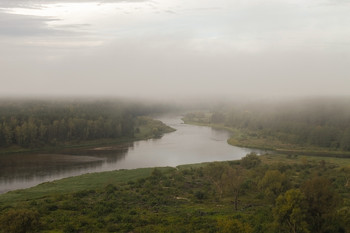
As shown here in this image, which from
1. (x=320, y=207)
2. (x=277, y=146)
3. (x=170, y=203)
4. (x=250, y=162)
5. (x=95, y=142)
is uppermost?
(x=320, y=207)

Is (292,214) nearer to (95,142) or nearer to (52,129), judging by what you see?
(52,129)

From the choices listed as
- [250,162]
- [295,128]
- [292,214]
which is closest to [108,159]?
[250,162]

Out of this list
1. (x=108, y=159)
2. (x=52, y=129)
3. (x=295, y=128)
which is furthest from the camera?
(x=295, y=128)

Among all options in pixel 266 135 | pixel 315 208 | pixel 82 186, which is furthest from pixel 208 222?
pixel 266 135

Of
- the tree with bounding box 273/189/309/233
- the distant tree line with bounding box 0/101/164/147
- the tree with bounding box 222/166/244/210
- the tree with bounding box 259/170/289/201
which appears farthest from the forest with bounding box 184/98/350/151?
the tree with bounding box 273/189/309/233

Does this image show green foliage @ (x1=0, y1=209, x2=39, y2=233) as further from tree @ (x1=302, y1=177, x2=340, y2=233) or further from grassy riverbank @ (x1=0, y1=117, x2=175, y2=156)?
grassy riverbank @ (x1=0, y1=117, x2=175, y2=156)

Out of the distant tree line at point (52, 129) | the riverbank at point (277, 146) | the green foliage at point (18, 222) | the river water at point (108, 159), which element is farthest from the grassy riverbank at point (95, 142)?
the green foliage at point (18, 222)
